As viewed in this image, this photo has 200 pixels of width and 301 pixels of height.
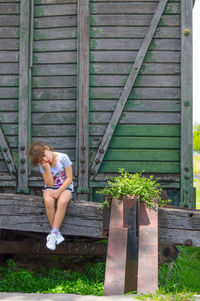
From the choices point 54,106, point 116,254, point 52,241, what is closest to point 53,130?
point 54,106

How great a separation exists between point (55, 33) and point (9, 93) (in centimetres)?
120

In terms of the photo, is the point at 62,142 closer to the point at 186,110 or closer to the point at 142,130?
the point at 142,130

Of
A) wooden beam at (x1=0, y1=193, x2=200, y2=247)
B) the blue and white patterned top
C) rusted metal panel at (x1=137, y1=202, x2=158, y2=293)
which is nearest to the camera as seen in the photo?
rusted metal panel at (x1=137, y1=202, x2=158, y2=293)

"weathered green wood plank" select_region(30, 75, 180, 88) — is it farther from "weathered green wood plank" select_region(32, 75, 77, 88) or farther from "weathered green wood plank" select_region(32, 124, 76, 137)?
"weathered green wood plank" select_region(32, 124, 76, 137)

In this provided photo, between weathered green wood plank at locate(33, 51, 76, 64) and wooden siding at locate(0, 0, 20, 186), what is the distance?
34 cm

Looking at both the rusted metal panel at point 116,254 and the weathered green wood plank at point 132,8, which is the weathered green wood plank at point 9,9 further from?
the rusted metal panel at point 116,254

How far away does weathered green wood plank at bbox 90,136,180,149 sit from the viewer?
516 cm

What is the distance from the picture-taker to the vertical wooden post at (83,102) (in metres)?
5.14

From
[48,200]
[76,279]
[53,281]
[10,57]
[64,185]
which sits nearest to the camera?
[48,200]

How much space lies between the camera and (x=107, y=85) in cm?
520

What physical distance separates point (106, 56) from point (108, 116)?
3.06 feet

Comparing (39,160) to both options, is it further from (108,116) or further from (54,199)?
(108,116)

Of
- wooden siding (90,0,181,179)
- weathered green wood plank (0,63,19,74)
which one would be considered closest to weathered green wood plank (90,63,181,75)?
wooden siding (90,0,181,179)

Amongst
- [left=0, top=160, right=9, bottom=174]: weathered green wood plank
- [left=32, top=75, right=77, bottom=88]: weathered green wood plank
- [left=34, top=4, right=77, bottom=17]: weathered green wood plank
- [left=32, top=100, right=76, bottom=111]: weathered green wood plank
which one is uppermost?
[left=34, top=4, right=77, bottom=17]: weathered green wood plank
